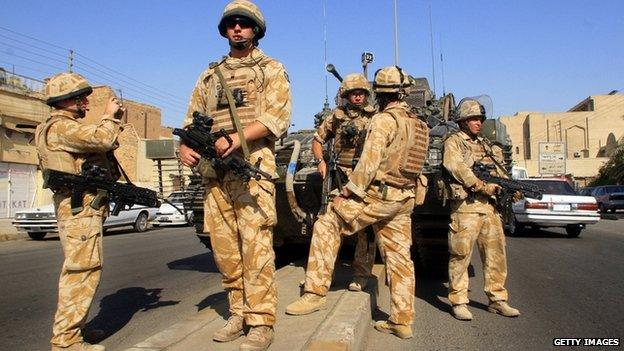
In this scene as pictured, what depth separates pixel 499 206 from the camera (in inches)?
204

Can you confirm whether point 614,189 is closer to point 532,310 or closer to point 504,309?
point 532,310

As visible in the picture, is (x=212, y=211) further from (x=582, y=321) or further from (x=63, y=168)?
(x=582, y=321)

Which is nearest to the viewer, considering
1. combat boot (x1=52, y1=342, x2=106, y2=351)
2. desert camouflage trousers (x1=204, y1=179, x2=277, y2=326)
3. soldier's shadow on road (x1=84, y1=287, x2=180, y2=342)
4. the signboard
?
desert camouflage trousers (x1=204, y1=179, x2=277, y2=326)

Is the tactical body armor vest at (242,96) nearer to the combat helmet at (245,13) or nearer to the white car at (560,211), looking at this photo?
the combat helmet at (245,13)

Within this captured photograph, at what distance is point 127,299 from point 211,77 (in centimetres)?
353

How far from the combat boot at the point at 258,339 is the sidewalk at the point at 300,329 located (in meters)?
0.07

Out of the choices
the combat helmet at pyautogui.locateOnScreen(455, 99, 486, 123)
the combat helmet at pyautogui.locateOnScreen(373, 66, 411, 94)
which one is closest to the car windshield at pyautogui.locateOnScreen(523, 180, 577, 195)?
the combat helmet at pyautogui.locateOnScreen(455, 99, 486, 123)

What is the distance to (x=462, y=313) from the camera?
4809 millimetres

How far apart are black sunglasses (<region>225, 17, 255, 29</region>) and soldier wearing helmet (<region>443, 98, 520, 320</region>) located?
8.04 ft

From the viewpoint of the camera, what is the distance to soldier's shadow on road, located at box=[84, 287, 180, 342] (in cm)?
478

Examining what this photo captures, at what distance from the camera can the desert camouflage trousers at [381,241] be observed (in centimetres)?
399

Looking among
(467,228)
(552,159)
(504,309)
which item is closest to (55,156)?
(467,228)

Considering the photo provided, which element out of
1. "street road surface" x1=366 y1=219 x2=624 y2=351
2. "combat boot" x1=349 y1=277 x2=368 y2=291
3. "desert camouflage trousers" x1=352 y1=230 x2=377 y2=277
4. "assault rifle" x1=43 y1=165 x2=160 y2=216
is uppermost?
"assault rifle" x1=43 y1=165 x2=160 y2=216

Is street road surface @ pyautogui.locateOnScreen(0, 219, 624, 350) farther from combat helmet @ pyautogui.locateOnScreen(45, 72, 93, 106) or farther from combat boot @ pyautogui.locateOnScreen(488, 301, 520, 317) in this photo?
combat helmet @ pyautogui.locateOnScreen(45, 72, 93, 106)
